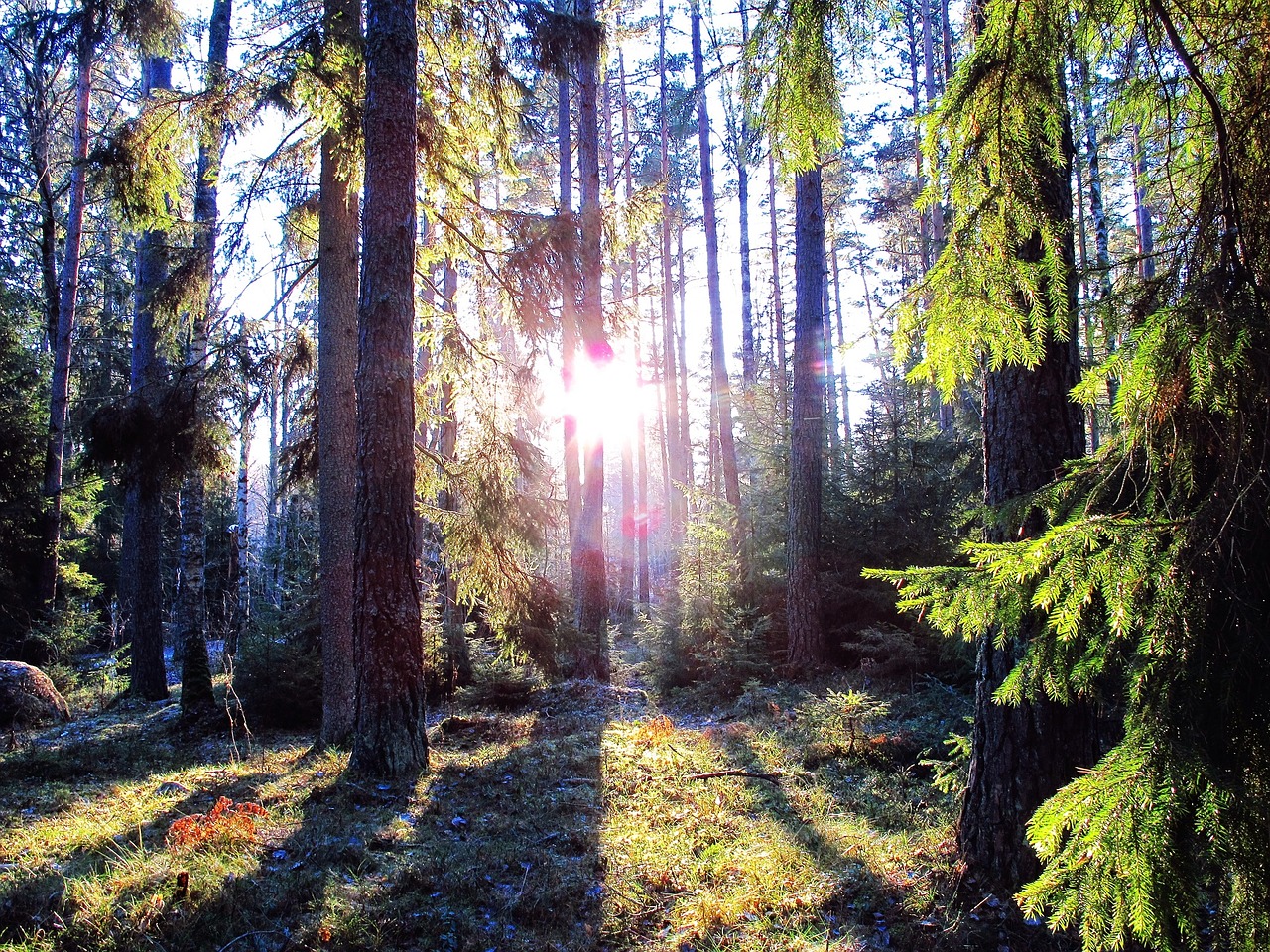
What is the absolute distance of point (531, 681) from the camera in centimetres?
1095

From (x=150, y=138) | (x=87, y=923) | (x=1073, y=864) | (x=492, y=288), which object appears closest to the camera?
(x=1073, y=864)

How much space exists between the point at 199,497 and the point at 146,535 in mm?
2179

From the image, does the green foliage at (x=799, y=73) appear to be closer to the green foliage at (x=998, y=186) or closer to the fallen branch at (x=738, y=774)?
the green foliage at (x=998, y=186)

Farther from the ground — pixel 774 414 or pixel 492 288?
pixel 492 288

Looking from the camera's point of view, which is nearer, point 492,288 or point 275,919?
point 275,919

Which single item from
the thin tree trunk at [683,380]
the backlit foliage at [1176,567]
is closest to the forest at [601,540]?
the backlit foliage at [1176,567]

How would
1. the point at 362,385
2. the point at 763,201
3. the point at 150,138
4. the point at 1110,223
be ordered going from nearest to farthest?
the point at 362,385 → the point at 150,138 → the point at 1110,223 → the point at 763,201

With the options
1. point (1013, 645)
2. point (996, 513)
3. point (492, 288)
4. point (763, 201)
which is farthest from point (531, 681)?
point (763, 201)

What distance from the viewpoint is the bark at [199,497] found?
887 centimetres

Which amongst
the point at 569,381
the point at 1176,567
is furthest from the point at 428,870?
the point at 569,381

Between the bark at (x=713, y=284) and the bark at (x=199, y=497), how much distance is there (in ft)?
29.7

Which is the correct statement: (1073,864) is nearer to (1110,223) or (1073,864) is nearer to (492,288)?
(492,288)

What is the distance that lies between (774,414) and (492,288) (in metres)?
7.12

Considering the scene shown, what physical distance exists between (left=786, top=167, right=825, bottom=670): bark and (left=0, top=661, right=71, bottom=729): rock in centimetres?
1099
